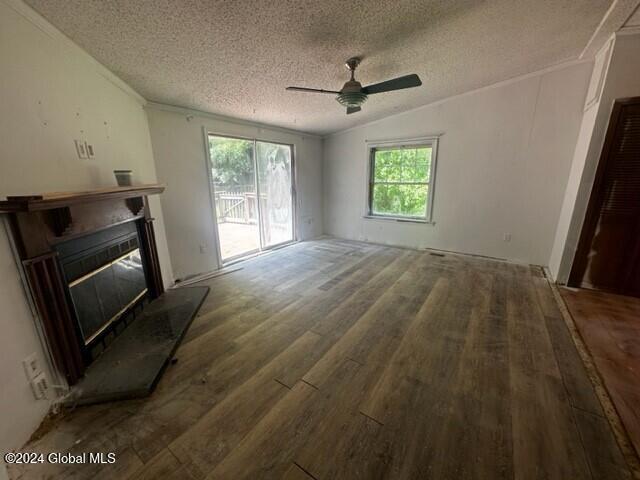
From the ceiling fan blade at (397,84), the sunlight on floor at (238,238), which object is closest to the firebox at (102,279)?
the sunlight on floor at (238,238)

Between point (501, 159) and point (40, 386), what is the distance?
17.3 ft

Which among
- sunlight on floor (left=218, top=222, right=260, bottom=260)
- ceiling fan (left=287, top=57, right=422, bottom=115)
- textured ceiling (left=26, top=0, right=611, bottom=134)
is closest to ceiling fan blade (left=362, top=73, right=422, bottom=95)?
ceiling fan (left=287, top=57, right=422, bottom=115)

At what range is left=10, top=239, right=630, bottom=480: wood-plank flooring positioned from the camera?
3.82 feet

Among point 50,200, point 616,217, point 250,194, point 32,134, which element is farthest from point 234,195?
point 616,217

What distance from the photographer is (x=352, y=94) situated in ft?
7.70

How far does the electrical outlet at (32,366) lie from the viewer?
1296mm

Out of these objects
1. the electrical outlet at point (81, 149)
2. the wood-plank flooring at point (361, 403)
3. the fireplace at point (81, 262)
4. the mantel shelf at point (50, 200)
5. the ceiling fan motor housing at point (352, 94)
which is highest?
the ceiling fan motor housing at point (352, 94)

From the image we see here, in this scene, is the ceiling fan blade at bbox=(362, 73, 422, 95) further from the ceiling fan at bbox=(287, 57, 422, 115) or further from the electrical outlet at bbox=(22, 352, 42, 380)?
the electrical outlet at bbox=(22, 352, 42, 380)

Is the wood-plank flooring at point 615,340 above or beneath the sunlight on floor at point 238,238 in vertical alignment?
beneath

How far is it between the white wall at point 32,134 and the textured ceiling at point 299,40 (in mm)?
164

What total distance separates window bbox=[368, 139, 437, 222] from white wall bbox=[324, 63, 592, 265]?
160mm

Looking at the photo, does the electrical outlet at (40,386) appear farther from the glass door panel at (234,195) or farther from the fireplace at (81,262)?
the glass door panel at (234,195)

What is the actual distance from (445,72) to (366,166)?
6.90 ft

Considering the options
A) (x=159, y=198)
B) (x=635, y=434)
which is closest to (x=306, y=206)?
(x=159, y=198)
